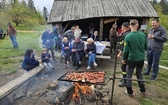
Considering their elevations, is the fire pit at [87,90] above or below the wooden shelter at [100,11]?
below

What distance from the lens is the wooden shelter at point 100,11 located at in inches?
504

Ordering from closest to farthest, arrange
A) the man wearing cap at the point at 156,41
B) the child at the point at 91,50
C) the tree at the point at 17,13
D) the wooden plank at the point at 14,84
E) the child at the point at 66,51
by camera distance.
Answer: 1. the wooden plank at the point at 14,84
2. the man wearing cap at the point at 156,41
3. the child at the point at 91,50
4. the child at the point at 66,51
5. the tree at the point at 17,13

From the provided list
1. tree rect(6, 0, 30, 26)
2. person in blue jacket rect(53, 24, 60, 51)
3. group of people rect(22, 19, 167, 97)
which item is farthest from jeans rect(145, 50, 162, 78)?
tree rect(6, 0, 30, 26)

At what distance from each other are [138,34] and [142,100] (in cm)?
170

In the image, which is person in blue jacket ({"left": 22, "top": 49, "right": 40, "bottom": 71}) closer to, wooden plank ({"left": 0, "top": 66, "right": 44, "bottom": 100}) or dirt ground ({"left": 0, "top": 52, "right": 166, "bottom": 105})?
wooden plank ({"left": 0, "top": 66, "right": 44, "bottom": 100})

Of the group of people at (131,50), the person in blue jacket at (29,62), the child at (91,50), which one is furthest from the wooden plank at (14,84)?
the child at (91,50)

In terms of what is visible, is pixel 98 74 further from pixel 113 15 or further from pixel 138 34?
pixel 113 15

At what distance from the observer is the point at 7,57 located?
382 inches

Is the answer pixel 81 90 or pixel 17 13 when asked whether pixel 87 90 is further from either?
pixel 17 13

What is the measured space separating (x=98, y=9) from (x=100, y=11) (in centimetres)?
37

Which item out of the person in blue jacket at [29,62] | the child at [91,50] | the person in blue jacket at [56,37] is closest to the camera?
the person in blue jacket at [29,62]

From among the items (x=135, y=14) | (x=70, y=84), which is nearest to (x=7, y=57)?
(x=70, y=84)

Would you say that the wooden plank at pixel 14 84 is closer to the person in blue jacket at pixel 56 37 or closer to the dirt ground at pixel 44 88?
the dirt ground at pixel 44 88

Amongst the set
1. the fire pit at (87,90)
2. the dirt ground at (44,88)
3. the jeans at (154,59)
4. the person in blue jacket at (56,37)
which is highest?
the person in blue jacket at (56,37)
